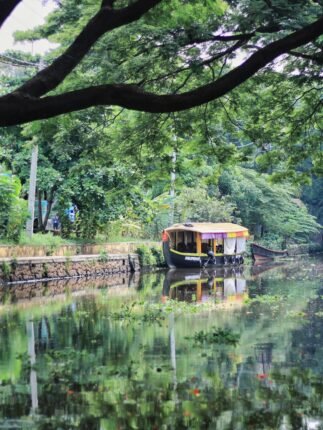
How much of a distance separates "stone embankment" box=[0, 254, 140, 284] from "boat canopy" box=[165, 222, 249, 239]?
4156 millimetres

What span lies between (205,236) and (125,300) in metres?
20.0

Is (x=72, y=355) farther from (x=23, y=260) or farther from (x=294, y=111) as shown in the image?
(x=23, y=260)

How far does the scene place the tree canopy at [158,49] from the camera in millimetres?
7484

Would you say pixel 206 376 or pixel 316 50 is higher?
pixel 316 50

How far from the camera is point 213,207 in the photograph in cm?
4531

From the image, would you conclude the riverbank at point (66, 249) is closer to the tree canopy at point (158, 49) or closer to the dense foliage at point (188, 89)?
the dense foliage at point (188, 89)

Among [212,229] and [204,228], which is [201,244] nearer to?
[212,229]

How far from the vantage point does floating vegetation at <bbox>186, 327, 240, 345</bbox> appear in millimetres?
10234

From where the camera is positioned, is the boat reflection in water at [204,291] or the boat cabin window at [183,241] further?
the boat cabin window at [183,241]

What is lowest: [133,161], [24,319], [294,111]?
[24,319]

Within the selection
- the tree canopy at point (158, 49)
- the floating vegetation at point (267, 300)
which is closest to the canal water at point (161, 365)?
the floating vegetation at point (267, 300)

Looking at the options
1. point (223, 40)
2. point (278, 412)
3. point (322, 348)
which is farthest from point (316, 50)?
point (278, 412)

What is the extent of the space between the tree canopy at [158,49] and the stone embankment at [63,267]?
1187 centimetres

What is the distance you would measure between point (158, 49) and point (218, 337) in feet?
17.3
